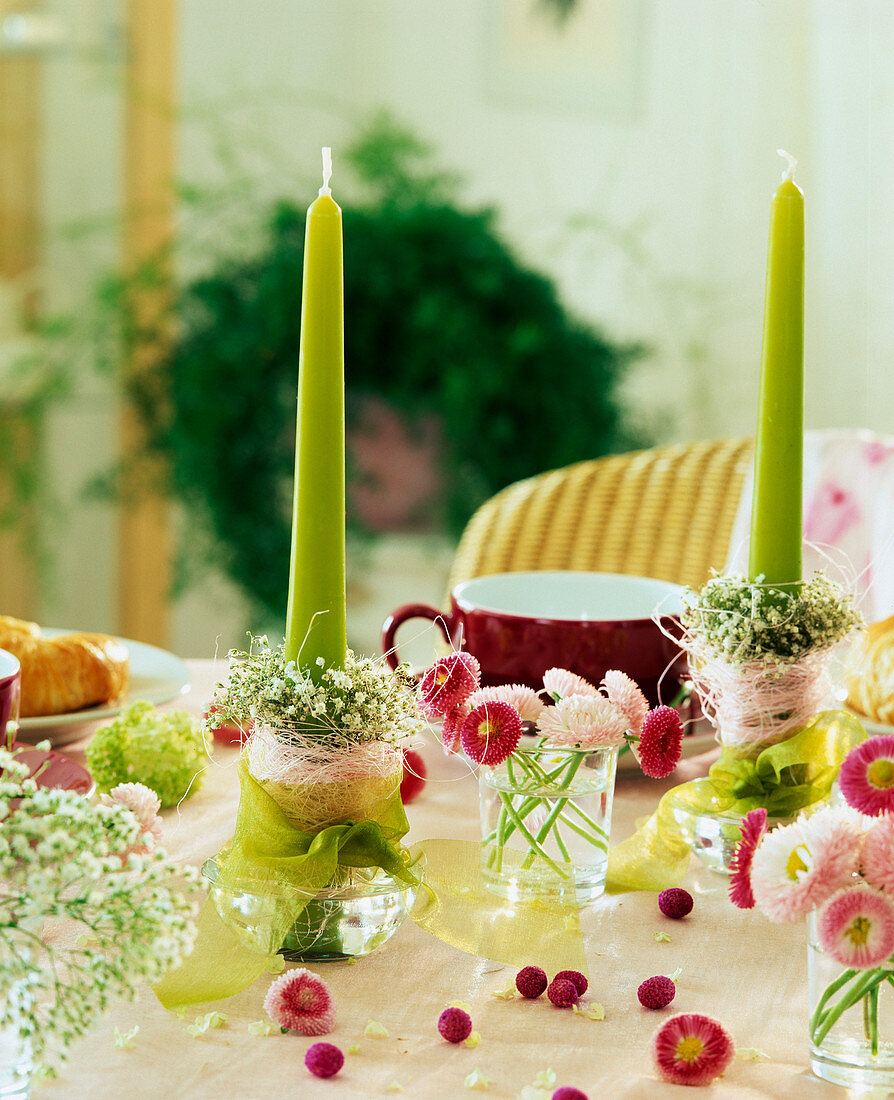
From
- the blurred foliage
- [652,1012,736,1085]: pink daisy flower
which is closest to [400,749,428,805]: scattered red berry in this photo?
[652,1012,736,1085]: pink daisy flower

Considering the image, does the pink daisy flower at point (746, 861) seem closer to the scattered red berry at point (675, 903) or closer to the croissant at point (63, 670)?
the scattered red berry at point (675, 903)

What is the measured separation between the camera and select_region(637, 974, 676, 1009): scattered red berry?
17.2 inches

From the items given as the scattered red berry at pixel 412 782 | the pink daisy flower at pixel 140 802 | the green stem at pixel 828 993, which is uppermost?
the pink daisy flower at pixel 140 802

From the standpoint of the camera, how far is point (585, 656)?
0.64 metres

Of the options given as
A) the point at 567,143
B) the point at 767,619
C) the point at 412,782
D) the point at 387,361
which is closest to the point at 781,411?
the point at 767,619

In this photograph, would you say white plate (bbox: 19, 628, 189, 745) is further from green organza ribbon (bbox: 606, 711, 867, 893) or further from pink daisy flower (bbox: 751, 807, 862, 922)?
pink daisy flower (bbox: 751, 807, 862, 922)

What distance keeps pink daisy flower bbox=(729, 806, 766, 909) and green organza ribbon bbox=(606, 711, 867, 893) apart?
0.44ft

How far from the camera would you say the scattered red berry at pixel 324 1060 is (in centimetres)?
Answer: 38

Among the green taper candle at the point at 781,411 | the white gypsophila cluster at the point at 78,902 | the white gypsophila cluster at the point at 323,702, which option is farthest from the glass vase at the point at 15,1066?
the green taper candle at the point at 781,411

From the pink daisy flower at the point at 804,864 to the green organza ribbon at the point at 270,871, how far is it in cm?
15

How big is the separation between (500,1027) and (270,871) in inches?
4.0

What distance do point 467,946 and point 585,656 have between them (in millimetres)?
204

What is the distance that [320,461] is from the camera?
17.9 inches

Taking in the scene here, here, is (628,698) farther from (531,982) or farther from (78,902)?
(78,902)
